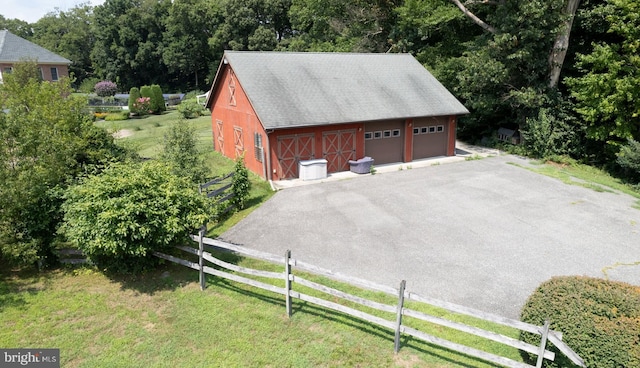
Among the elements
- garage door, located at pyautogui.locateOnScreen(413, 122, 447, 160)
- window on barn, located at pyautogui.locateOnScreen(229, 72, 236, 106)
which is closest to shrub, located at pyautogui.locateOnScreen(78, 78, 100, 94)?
window on barn, located at pyautogui.locateOnScreen(229, 72, 236, 106)

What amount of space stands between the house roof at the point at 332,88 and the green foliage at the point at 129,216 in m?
8.06

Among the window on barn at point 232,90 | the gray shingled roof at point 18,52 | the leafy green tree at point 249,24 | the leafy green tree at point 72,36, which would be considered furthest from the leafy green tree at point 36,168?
the leafy green tree at point 72,36

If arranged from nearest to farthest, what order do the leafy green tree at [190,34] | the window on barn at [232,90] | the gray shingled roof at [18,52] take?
the window on barn at [232,90] → the gray shingled roof at [18,52] → the leafy green tree at [190,34]

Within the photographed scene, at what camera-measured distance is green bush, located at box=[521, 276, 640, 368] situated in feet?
19.1

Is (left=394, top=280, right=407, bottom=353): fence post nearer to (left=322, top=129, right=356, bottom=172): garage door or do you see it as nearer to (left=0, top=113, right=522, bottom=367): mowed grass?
(left=0, top=113, right=522, bottom=367): mowed grass

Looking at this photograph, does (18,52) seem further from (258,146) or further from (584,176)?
(584,176)

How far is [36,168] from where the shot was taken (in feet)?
32.9

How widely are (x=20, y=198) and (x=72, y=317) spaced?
3315 millimetres

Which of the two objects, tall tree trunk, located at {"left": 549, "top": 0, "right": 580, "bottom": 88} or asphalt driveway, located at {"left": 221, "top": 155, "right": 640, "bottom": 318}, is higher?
tall tree trunk, located at {"left": 549, "top": 0, "right": 580, "bottom": 88}

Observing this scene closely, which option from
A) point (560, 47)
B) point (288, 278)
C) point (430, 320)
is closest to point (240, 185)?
point (288, 278)

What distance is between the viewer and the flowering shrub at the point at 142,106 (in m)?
41.3

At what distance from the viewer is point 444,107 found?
2217cm

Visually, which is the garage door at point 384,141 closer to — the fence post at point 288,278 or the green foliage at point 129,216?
the green foliage at point 129,216

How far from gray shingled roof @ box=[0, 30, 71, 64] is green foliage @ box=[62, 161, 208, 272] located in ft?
158
